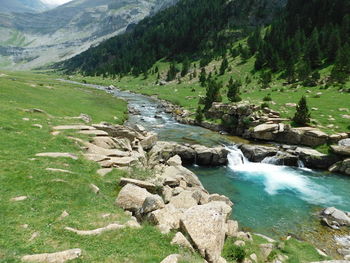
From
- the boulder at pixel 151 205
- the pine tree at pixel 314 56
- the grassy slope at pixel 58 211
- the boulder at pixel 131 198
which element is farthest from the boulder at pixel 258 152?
the pine tree at pixel 314 56

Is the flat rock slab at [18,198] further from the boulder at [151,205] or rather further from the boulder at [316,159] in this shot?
the boulder at [316,159]

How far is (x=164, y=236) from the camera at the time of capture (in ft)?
34.7

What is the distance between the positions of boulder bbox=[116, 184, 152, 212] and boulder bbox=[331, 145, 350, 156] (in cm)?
3140

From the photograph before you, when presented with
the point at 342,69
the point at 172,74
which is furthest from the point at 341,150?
the point at 172,74

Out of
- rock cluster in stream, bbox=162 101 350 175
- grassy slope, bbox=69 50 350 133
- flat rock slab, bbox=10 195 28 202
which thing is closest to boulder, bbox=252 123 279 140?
rock cluster in stream, bbox=162 101 350 175

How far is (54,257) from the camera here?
840cm

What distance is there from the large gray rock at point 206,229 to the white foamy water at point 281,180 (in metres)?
17.6

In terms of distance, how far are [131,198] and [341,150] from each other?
32.5 m

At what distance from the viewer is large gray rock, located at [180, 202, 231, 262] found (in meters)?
10.5

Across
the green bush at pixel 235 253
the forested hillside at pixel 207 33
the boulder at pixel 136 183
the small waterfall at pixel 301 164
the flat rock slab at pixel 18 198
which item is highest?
the forested hillside at pixel 207 33

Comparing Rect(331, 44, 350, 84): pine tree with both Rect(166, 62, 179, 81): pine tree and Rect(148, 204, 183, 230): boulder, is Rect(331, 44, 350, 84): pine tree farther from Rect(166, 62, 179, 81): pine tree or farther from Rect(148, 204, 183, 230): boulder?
Rect(166, 62, 179, 81): pine tree

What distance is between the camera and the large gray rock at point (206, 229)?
10.5 m

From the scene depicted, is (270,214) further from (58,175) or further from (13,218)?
(13,218)

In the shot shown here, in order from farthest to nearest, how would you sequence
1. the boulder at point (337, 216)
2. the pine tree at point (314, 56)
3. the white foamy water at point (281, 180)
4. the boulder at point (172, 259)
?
the pine tree at point (314, 56) → the white foamy water at point (281, 180) → the boulder at point (337, 216) → the boulder at point (172, 259)
